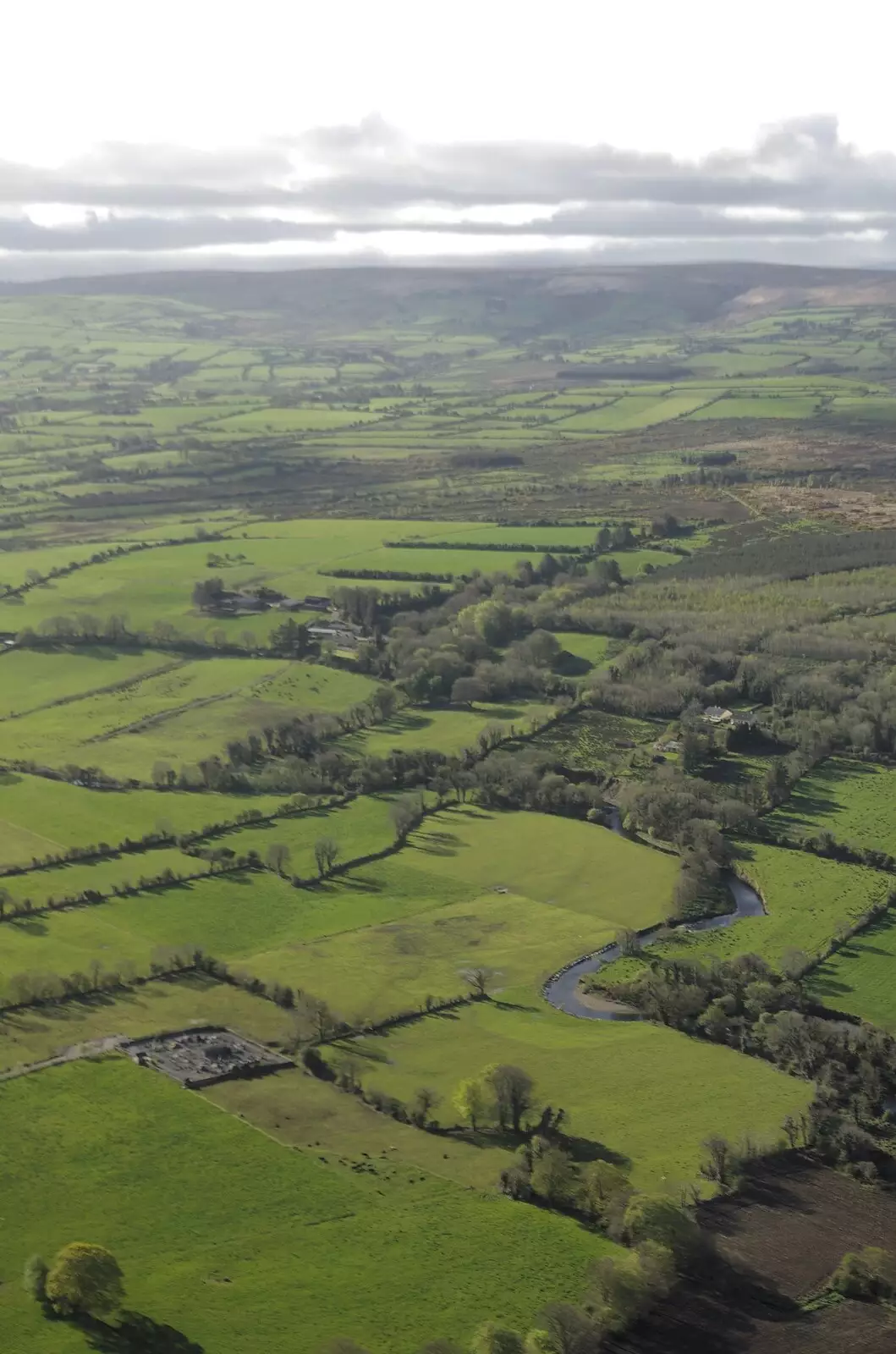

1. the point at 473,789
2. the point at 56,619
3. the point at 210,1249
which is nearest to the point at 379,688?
the point at 473,789

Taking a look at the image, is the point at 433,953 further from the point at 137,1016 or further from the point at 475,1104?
the point at 475,1104

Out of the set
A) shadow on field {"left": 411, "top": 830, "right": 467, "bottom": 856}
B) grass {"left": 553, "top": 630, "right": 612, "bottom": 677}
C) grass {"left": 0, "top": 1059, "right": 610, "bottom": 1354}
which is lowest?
grass {"left": 0, "top": 1059, "right": 610, "bottom": 1354}

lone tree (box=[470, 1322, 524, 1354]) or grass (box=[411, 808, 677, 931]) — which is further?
grass (box=[411, 808, 677, 931])

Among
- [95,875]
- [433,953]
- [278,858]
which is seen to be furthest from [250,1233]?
[95,875]

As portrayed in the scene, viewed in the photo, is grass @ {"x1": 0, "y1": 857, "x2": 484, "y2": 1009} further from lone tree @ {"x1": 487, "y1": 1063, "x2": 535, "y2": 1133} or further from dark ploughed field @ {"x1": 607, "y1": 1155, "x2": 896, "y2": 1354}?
dark ploughed field @ {"x1": 607, "y1": 1155, "x2": 896, "y2": 1354}

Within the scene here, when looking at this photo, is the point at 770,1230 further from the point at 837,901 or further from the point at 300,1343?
the point at 837,901

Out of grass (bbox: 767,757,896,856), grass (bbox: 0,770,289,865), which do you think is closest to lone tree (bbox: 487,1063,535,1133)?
grass (bbox: 767,757,896,856)

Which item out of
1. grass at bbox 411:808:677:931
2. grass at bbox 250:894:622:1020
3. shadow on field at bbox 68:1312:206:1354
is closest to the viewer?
shadow on field at bbox 68:1312:206:1354
